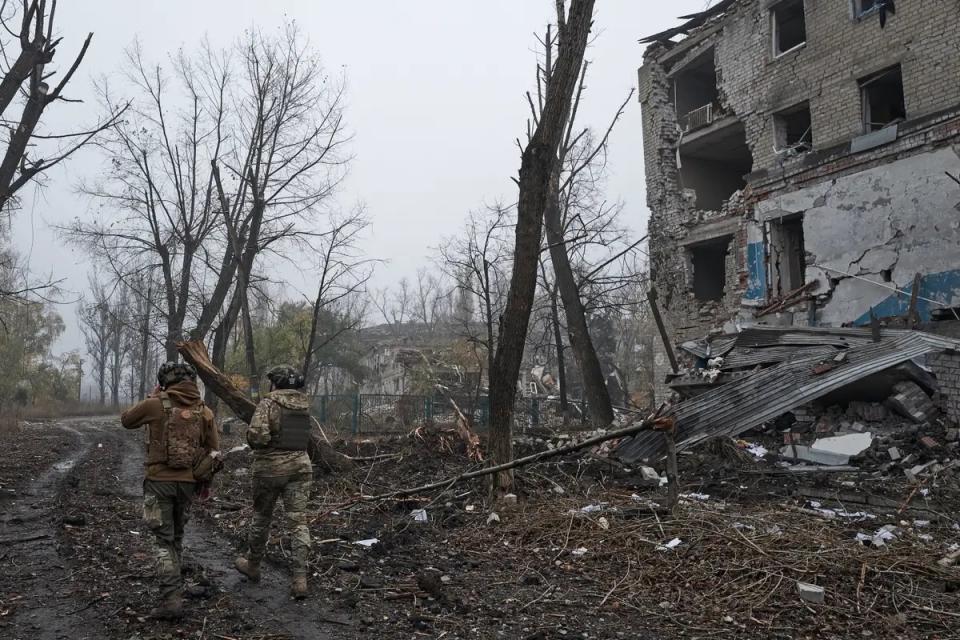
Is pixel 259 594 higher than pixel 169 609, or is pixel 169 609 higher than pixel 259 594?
pixel 169 609

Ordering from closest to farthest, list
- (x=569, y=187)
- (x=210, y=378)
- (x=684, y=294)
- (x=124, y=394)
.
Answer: (x=210, y=378) → (x=684, y=294) → (x=569, y=187) → (x=124, y=394)

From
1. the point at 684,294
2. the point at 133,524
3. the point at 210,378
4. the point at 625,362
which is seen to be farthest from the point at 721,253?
the point at 625,362

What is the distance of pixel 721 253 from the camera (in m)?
18.3

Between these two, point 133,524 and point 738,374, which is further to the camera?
point 738,374

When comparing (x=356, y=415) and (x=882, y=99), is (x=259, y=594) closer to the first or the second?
(x=356, y=415)

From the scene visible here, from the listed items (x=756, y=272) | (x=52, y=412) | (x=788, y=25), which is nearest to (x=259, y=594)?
(x=756, y=272)

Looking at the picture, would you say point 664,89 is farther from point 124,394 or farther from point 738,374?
point 124,394

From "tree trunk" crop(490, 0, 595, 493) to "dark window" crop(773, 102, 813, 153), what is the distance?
31.6 ft

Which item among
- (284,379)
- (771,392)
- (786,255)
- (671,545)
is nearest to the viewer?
(284,379)

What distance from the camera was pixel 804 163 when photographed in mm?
14430

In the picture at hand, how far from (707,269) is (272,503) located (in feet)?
52.7

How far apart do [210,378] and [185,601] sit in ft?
16.2

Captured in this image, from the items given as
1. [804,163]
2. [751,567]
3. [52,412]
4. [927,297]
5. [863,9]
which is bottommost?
[52,412]

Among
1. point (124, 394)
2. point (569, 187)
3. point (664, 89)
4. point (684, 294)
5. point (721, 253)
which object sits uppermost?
point (664, 89)
